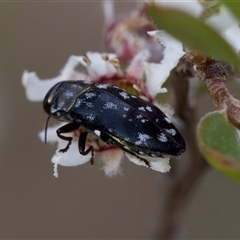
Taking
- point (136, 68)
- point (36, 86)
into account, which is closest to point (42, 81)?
point (36, 86)

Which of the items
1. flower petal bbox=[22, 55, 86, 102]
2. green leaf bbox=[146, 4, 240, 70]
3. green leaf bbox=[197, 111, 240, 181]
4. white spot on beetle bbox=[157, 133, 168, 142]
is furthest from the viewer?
flower petal bbox=[22, 55, 86, 102]

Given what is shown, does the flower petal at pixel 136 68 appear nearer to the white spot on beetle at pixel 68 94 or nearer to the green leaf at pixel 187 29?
the white spot on beetle at pixel 68 94

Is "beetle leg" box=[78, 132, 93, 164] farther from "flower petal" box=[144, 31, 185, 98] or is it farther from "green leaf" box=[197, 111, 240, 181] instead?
"green leaf" box=[197, 111, 240, 181]

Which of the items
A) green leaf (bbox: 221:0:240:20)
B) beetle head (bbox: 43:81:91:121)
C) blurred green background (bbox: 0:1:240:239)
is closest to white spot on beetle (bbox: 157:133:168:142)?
beetle head (bbox: 43:81:91:121)

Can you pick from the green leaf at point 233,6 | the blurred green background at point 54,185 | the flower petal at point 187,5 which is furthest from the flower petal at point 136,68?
the blurred green background at point 54,185

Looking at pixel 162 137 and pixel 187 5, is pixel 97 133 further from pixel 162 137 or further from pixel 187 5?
pixel 187 5

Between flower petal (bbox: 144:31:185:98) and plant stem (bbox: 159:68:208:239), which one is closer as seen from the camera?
flower petal (bbox: 144:31:185:98)

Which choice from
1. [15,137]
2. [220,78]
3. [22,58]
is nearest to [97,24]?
[22,58]

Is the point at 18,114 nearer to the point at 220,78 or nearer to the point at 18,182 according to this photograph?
the point at 18,182
